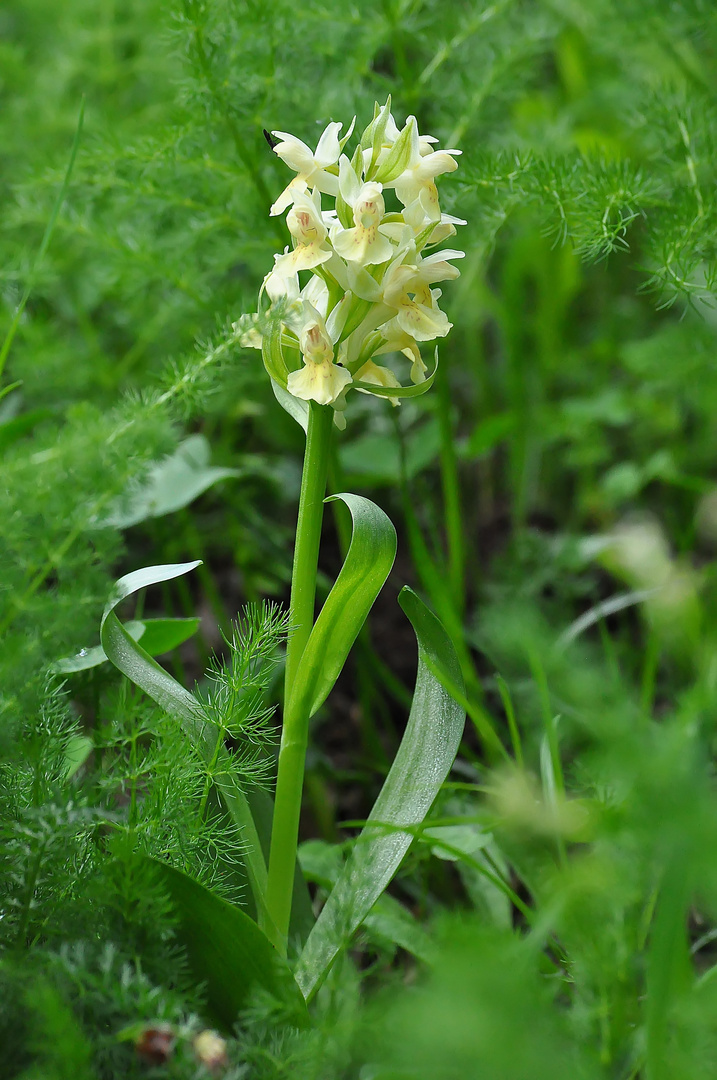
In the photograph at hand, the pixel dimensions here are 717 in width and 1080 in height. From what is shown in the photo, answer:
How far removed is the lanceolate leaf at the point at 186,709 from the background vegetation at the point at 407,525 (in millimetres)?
20

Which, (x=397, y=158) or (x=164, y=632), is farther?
(x=164, y=632)

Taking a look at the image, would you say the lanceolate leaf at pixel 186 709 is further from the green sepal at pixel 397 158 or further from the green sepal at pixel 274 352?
the green sepal at pixel 397 158

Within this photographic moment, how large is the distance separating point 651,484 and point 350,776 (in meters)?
0.90

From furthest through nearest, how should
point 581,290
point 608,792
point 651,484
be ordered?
point 581,290, point 651,484, point 608,792

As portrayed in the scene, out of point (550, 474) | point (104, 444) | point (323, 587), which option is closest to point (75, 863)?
point (104, 444)

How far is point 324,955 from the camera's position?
595mm

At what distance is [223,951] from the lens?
574mm

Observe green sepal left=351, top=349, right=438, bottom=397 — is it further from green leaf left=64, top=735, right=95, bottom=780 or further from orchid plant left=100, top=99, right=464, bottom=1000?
green leaf left=64, top=735, right=95, bottom=780

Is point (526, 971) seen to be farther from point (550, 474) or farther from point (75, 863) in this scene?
point (550, 474)

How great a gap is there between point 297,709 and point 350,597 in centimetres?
10

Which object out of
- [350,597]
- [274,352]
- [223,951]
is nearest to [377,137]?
[274,352]

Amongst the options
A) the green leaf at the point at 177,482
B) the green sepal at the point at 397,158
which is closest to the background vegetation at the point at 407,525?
the green leaf at the point at 177,482

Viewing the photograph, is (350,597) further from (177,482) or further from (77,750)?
(177,482)

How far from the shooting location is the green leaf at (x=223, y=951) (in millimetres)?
547
